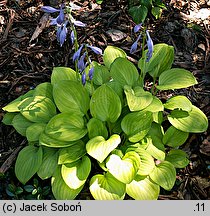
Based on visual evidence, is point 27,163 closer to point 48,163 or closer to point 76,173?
point 48,163

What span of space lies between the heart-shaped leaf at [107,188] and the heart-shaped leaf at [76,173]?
0.10m

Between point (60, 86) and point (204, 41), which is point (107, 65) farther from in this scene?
point (204, 41)

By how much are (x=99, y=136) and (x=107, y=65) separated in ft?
2.55

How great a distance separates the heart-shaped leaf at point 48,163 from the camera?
10.1 feet

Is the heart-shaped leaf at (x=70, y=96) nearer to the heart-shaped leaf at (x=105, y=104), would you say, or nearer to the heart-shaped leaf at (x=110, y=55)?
the heart-shaped leaf at (x=105, y=104)

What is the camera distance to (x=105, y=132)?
3.14 m

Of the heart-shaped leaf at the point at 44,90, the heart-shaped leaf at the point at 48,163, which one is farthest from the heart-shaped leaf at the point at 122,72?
the heart-shaped leaf at the point at 48,163

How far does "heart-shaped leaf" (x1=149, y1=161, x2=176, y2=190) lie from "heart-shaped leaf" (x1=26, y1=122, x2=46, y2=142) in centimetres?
91

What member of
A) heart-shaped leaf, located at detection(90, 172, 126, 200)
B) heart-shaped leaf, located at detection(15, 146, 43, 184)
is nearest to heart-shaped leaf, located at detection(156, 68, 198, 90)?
heart-shaped leaf, located at detection(90, 172, 126, 200)

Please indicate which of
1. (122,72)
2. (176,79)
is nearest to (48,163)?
(122,72)

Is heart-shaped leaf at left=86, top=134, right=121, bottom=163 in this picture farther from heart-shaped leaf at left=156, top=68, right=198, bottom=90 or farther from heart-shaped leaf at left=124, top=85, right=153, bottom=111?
heart-shaped leaf at left=156, top=68, right=198, bottom=90

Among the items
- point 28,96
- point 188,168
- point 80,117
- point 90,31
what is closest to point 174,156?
point 188,168

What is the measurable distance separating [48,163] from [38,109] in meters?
0.44

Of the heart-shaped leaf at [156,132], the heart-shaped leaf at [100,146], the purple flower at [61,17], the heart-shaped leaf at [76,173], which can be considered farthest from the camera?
the heart-shaped leaf at [156,132]
